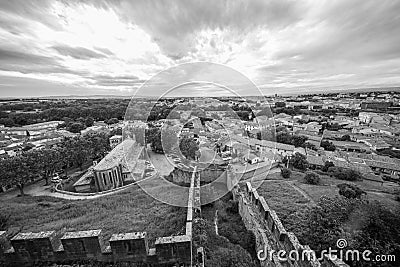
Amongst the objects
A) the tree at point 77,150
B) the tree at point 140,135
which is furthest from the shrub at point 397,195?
the tree at point 77,150

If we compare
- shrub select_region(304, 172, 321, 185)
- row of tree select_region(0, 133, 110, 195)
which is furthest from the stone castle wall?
row of tree select_region(0, 133, 110, 195)

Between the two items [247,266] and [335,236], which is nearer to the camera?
[247,266]

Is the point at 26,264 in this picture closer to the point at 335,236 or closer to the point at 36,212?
the point at 36,212

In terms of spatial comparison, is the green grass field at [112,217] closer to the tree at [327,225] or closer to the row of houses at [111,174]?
the row of houses at [111,174]

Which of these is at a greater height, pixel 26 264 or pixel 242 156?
pixel 26 264

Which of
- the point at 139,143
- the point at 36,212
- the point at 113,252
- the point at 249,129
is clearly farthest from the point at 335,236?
the point at 249,129
